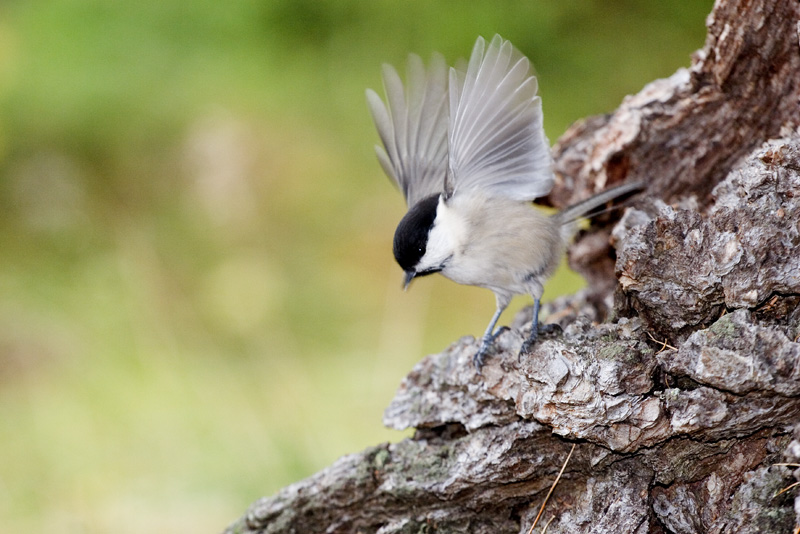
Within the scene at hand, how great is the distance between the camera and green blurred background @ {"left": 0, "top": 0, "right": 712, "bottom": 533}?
2.39m

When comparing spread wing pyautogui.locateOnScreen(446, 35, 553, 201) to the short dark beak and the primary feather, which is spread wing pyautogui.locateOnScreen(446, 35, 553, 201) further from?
the short dark beak

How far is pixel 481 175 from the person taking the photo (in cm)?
149

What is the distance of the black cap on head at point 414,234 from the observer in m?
1.41

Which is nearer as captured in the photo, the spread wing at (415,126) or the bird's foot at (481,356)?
the bird's foot at (481,356)

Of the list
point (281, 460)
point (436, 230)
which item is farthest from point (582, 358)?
point (281, 460)

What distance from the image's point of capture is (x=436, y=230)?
1450 mm

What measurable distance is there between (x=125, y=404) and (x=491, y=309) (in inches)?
55.0

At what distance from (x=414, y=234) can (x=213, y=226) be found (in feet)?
6.34

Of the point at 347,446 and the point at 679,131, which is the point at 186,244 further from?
the point at 679,131

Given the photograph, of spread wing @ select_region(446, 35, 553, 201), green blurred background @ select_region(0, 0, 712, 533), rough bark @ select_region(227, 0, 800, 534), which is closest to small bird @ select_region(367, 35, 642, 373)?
spread wing @ select_region(446, 35, 553, 201)

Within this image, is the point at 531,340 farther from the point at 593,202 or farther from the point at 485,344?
the point at 593,202

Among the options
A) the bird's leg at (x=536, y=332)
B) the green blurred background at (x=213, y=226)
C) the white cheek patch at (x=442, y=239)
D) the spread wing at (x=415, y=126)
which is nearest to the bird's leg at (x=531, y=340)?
the bird's leg at (x=536, y=332)

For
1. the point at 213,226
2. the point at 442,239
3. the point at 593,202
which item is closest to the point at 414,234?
the point at 442,239

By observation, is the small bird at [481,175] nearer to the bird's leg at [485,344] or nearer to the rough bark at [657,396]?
the bird's leg at [485,344]
